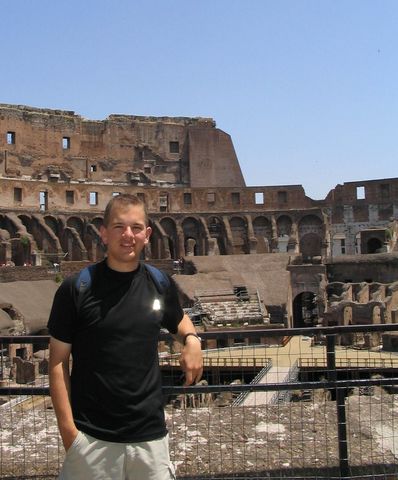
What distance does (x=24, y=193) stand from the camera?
39844 millimetres

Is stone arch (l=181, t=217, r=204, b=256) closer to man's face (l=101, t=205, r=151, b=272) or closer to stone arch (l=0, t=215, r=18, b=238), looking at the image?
stone arch (l=0, t=215, r=18, b=238)

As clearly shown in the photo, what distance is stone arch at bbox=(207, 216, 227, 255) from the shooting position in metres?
44.2

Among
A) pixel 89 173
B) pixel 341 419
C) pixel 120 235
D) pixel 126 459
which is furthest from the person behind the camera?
pixel 89 173

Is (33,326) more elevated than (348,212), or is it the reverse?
(348,212)

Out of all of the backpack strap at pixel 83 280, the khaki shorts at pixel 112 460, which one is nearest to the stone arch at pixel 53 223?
the backpack strap at pixel 83 280

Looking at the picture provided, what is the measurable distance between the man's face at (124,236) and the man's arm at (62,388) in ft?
1.73

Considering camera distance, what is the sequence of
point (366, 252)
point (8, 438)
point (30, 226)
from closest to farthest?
point (8, 438) < point (30, 226) < point (366, 252)

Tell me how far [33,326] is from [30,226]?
14.4 meters

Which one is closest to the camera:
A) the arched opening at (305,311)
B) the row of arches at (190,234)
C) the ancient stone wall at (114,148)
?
the row of arches at (190,234)

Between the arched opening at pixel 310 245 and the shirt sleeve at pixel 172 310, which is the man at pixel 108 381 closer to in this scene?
the shirt sleeve at pixel 172 310

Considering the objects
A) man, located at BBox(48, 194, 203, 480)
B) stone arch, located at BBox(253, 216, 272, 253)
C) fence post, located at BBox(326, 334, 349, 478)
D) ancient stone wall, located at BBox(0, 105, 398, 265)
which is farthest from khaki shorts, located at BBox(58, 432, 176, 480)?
stone arch, located at BBox(253, 216, 272, 253)

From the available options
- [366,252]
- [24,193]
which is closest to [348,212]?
[366,252]

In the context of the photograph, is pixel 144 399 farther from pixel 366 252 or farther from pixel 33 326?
pixel 366 252

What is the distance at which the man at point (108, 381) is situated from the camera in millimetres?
2910
